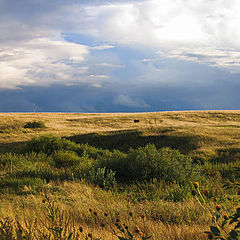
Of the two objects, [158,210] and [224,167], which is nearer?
[158,210]

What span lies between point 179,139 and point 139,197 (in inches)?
579

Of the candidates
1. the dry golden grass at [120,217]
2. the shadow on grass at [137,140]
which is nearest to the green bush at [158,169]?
the dry golden grass at [120,217]

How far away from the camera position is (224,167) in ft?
39.5

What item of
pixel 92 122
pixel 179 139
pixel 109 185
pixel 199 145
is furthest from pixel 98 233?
pixel 92 122

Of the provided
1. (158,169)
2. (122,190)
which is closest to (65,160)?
(158,169)

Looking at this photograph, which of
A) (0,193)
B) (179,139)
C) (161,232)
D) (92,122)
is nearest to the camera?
(161,232)

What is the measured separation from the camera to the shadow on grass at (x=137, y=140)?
20.1 metres

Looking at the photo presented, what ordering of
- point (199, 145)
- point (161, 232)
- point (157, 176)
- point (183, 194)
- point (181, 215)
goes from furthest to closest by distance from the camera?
1. point (199, 145)
2. point (157, 176)
3. point (183, 194)
4. point (181, 215)
5. point (161, 232)

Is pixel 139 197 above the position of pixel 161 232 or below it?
below

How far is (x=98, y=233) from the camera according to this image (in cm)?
426

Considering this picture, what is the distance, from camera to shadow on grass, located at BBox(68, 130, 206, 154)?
66.1 feet

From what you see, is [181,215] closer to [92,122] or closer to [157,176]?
[157,176]

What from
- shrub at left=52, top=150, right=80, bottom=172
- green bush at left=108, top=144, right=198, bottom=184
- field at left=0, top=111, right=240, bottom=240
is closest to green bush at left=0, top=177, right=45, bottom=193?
field at left=0, top=111, right=240, bottom=240

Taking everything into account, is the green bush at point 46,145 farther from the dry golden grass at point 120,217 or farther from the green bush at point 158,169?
the dry golden grass at point 120,217
